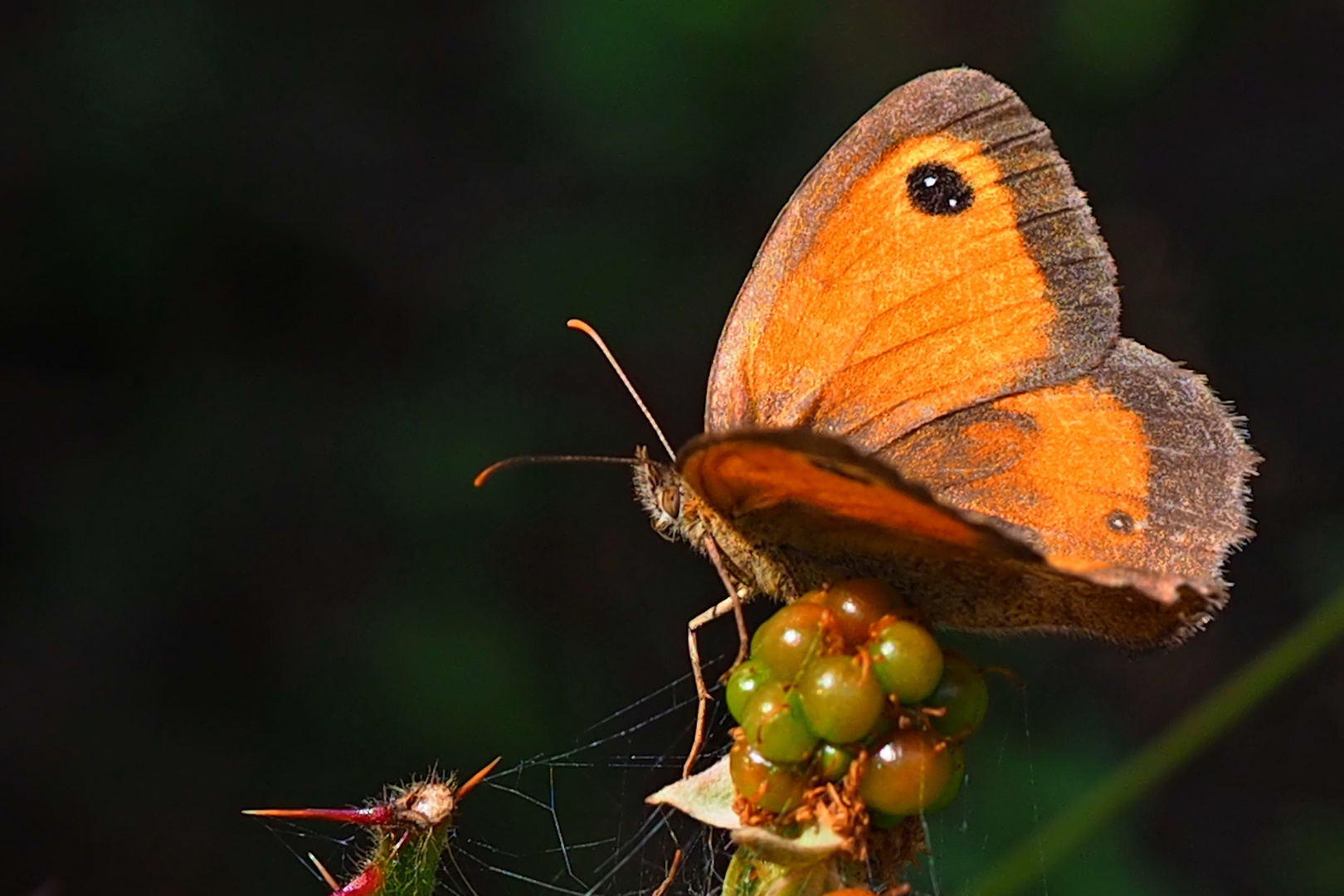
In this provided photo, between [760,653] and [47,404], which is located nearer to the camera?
[760,653]

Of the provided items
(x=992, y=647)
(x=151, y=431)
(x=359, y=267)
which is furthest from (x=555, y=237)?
(x=992, y=647)

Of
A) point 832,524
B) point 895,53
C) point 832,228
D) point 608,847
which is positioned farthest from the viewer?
point 895,53

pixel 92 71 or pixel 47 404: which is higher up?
pixel 92 71

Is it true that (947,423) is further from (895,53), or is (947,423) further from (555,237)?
(895,53)

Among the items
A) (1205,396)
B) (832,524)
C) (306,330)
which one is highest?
(306,330)

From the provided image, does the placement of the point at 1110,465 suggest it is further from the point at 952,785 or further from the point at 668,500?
the point at 952,785

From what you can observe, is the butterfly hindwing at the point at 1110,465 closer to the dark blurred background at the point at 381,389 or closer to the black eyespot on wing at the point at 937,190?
the black eyespot on wing at the point at 937,190

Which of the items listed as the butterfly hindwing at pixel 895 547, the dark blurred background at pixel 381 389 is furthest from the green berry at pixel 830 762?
the dark blurred background at pixel 381 389

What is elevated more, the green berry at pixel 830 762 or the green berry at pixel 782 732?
the green berry at pixel 782 732
